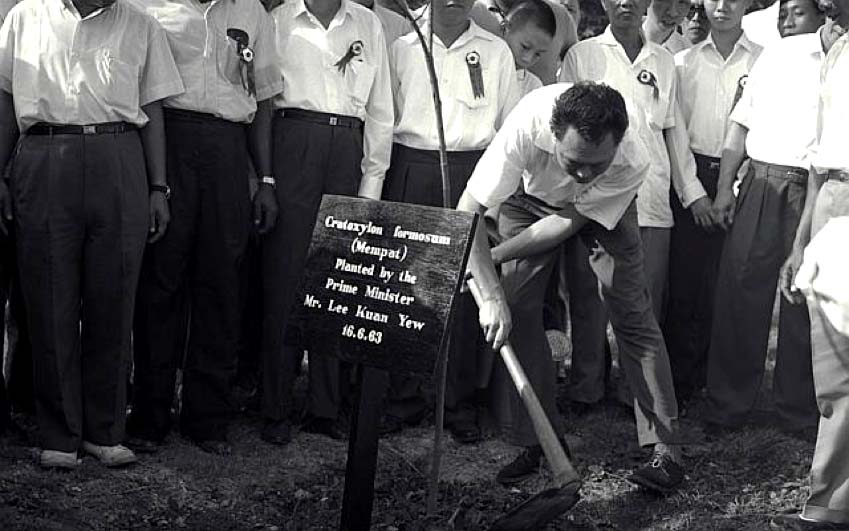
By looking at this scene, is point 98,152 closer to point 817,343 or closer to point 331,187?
point 331,187

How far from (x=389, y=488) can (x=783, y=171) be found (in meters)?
2.56

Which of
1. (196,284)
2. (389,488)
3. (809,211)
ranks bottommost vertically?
(389,488)

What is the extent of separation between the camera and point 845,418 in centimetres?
459

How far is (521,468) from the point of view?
17.7 feet

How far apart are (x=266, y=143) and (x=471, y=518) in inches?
77.4

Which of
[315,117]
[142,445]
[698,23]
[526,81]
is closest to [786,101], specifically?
[526,81]

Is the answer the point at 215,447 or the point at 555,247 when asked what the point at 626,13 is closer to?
the point at 555,247

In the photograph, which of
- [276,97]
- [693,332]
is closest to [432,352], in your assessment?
[276,97]

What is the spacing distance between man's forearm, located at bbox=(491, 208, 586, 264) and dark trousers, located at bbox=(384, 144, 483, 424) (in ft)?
2.33

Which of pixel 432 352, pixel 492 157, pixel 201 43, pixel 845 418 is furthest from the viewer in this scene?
pixel 201 43

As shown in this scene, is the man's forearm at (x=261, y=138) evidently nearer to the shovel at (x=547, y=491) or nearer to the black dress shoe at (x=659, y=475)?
the shovel at (x=547, y=491)

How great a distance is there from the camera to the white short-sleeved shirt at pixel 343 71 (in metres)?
5.54

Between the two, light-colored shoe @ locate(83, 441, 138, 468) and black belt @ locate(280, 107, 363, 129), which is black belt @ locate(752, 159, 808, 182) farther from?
light-colored shoe @ locate(83, 441, 138, 468)

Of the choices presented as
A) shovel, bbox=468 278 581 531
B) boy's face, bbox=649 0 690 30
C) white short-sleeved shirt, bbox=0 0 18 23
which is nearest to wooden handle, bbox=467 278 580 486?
shovel, bbox=468 278 581 531
